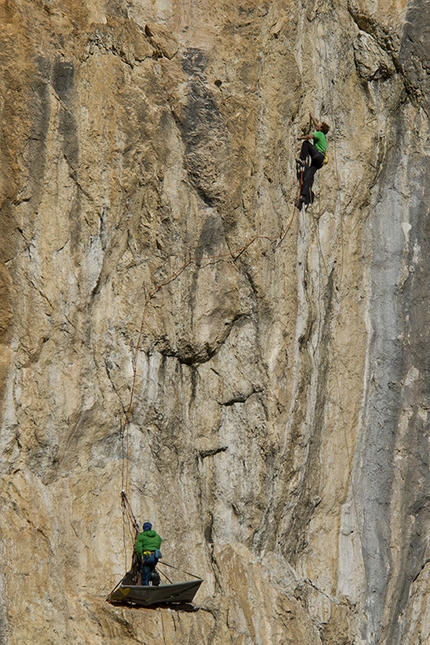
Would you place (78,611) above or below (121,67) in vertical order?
below

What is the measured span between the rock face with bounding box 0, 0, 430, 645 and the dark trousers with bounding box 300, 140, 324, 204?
226mm

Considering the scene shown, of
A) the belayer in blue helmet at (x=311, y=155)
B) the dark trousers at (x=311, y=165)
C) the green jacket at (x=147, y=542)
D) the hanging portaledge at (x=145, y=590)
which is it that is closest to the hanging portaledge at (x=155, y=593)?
the hanging portaledge at (x=145, y=590)

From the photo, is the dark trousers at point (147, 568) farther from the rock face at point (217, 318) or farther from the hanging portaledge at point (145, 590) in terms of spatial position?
the rock face at point (217, 318)

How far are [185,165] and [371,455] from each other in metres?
6.62

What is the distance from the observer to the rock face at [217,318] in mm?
14719

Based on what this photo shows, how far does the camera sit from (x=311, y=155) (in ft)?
55.5

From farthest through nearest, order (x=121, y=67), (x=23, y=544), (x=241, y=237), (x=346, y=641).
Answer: (x=346, y=641)
(x=241, y=237)
(x=121, y=67)
(x=23, y=544)

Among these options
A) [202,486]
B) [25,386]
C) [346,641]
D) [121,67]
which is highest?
[121,67]

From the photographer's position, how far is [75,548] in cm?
1508

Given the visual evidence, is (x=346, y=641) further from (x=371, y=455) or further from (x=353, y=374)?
(x=353, y=374)

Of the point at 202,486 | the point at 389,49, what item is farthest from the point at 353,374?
the point at 389,49

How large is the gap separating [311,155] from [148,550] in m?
7.10

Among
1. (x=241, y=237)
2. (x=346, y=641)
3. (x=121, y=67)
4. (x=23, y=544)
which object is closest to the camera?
(x=23, y=544)

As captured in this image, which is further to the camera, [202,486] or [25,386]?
[202,486]
